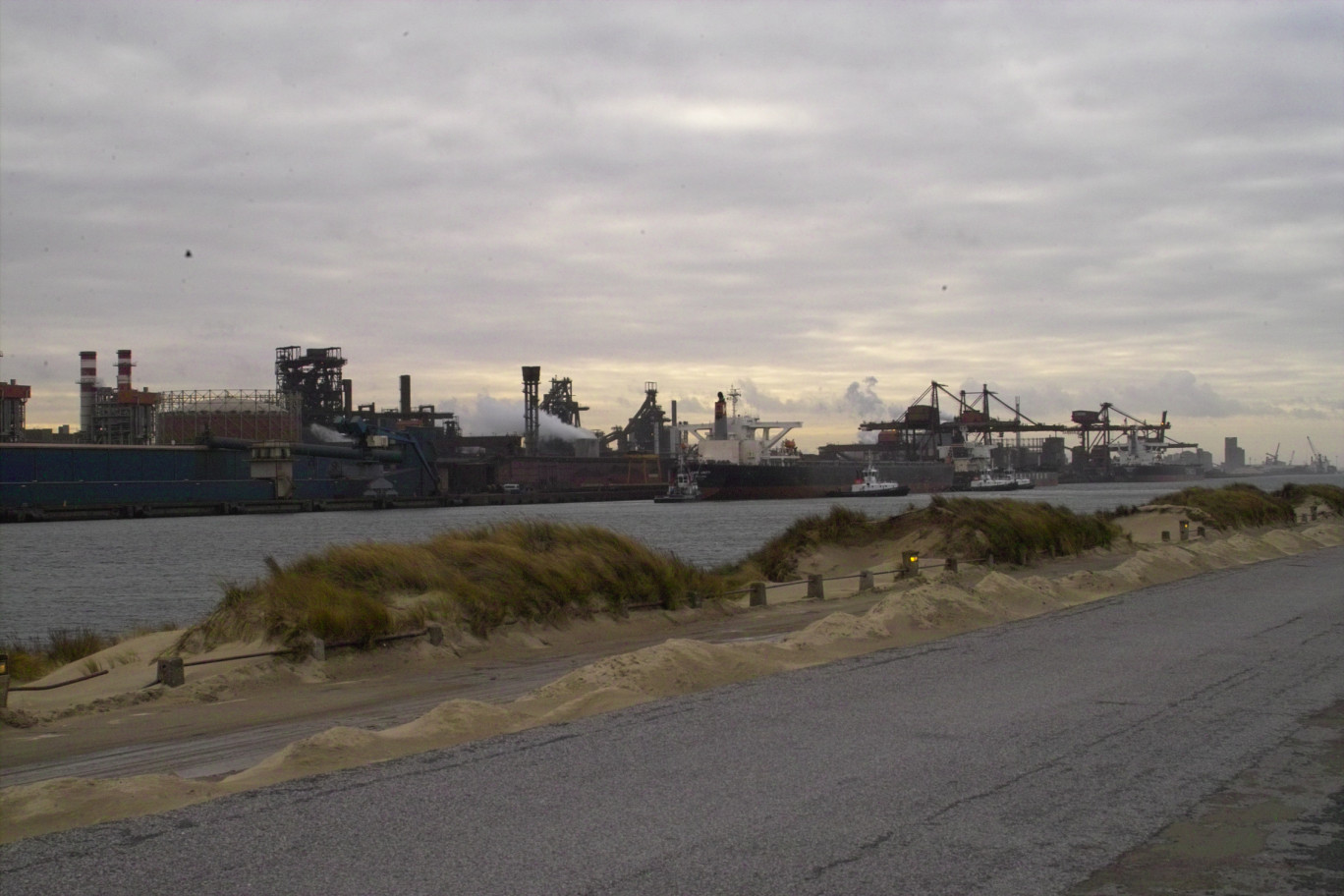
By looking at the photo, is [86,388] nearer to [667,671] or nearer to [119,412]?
[119,412]

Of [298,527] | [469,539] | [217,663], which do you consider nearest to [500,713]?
[217,663]

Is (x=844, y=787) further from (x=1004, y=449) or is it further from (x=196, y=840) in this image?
(x=1004, y=449)

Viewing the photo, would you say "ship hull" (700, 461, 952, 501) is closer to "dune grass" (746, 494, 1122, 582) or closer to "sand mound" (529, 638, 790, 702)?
"dune grass" (746, 494, 1122, 582)

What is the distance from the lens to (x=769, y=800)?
652 cm

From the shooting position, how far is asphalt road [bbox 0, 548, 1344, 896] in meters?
5.27

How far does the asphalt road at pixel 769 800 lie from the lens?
527 centimetres

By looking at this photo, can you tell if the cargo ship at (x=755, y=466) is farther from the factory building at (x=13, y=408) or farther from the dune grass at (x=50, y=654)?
the dune grass at (x=50, y=654)

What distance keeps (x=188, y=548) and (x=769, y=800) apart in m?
49.0

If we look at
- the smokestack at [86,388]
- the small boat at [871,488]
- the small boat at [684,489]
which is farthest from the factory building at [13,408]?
the small boat at [871,488]

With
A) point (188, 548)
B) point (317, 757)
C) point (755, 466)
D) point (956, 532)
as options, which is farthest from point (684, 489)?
point (317, 757)

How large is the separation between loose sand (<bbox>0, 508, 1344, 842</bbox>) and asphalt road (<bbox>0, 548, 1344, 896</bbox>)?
0.54 metres

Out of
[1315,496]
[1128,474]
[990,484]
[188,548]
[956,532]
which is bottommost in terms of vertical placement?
[188,548]

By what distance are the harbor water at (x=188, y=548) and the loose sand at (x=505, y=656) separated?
326cm

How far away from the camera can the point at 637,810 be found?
6.29 meters
